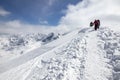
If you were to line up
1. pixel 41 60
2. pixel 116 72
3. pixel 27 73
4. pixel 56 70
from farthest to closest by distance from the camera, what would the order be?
pixel 41 60, pixel 27 73, pixel 56 70, pixel 116 72

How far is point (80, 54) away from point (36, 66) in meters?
7.47

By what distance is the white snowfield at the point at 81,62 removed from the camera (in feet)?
75.2

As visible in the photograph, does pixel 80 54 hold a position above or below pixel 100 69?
above

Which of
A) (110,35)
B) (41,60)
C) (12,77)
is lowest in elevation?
(12,77)

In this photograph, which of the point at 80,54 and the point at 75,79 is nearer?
the point at 75,79

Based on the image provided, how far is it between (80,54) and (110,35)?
22.7 ft

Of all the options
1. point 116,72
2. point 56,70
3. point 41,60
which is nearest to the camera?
point 116,72

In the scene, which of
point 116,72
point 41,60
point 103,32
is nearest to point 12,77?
point 41,60

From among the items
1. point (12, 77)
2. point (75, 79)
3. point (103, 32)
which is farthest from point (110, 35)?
point (12, 77)

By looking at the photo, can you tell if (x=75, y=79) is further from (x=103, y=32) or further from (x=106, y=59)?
(x=103, y=32)

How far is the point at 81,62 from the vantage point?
82.3 feet

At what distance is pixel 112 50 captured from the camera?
1011 inches

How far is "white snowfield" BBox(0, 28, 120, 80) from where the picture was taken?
2292cm

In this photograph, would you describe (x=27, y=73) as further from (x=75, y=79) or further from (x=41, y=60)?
(x=75, y=79)
